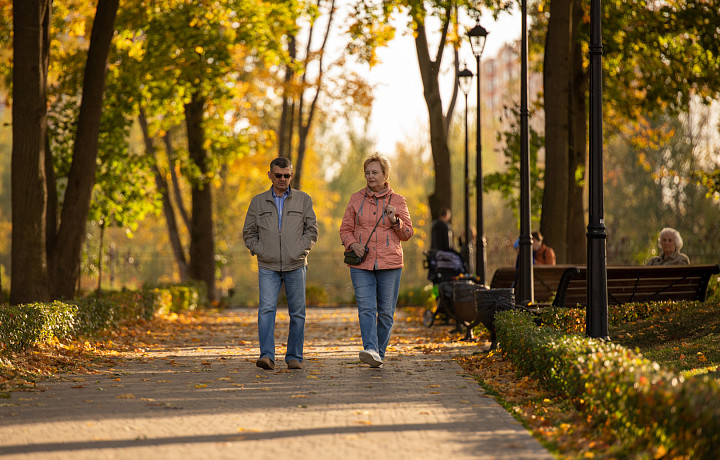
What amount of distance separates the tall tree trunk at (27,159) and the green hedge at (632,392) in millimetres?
8052

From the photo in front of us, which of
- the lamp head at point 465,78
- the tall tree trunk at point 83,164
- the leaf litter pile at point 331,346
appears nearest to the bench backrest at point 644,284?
the leaf litter pile at point 331,346

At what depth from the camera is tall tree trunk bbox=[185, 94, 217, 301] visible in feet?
83.3

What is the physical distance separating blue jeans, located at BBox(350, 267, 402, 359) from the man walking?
59 centimetres

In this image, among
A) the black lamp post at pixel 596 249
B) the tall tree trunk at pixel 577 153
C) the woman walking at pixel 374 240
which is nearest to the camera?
the black lamp post at pixel 596 249

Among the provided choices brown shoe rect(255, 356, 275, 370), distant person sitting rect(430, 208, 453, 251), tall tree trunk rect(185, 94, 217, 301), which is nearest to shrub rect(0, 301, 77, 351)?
brown shoe rect(255, 356, 275, 370)

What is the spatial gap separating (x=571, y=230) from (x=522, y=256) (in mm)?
7117

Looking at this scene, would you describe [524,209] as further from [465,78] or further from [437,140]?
[437,140]

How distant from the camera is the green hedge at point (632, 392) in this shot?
16.0 feet

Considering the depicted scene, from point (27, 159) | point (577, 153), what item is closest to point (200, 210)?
point (577, 153)

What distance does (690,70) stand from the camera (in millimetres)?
21891

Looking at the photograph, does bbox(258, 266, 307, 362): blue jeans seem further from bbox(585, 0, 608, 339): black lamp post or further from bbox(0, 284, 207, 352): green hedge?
bbox(585, 0, 608, 339): black lamp post

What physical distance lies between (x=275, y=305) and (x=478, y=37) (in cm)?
869

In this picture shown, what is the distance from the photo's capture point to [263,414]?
7016 mm

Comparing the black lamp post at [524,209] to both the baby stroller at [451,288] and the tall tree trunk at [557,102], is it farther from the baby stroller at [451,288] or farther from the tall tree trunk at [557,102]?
the tall tree trunk at [557,102]
